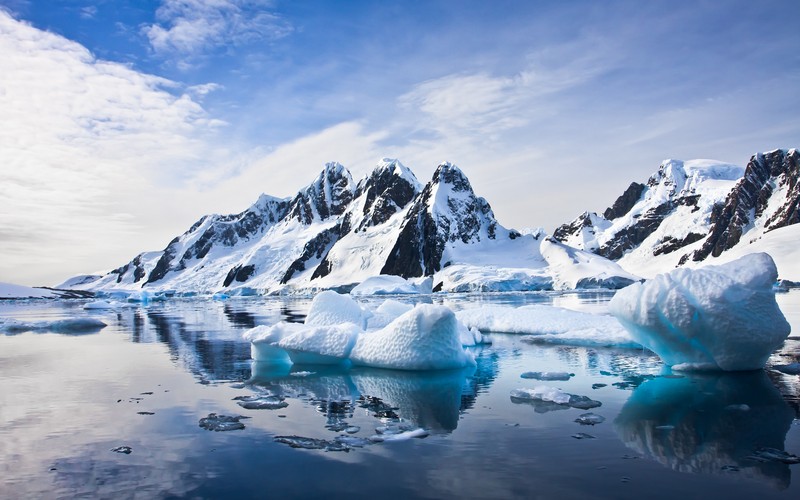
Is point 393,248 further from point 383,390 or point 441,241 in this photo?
point 383,390

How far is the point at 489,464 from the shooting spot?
7.66m

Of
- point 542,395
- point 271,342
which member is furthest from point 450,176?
point 542,395

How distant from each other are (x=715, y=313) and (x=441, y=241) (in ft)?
370

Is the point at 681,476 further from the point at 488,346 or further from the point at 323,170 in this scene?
the point at 323,170

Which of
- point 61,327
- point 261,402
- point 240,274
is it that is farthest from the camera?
point 240,274

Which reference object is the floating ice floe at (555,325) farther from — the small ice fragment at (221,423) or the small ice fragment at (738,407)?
the small ice fragment at (221,423)

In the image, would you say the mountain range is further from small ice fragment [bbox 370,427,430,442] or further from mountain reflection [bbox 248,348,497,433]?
small ice fragment [bbox 370,427,430,442]

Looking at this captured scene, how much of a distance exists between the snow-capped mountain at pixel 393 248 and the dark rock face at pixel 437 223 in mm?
258

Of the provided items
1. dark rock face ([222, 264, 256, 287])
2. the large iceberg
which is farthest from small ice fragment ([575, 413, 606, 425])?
dark rock face ([222, 264, 256, 287])

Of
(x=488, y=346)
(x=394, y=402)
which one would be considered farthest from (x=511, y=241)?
(x=394, y=402)

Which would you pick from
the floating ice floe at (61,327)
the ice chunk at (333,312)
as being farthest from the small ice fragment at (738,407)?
the floating ice floe at (61,327)

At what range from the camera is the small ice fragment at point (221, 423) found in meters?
9.74

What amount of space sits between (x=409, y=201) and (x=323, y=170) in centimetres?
5290

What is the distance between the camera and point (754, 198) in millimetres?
163125
